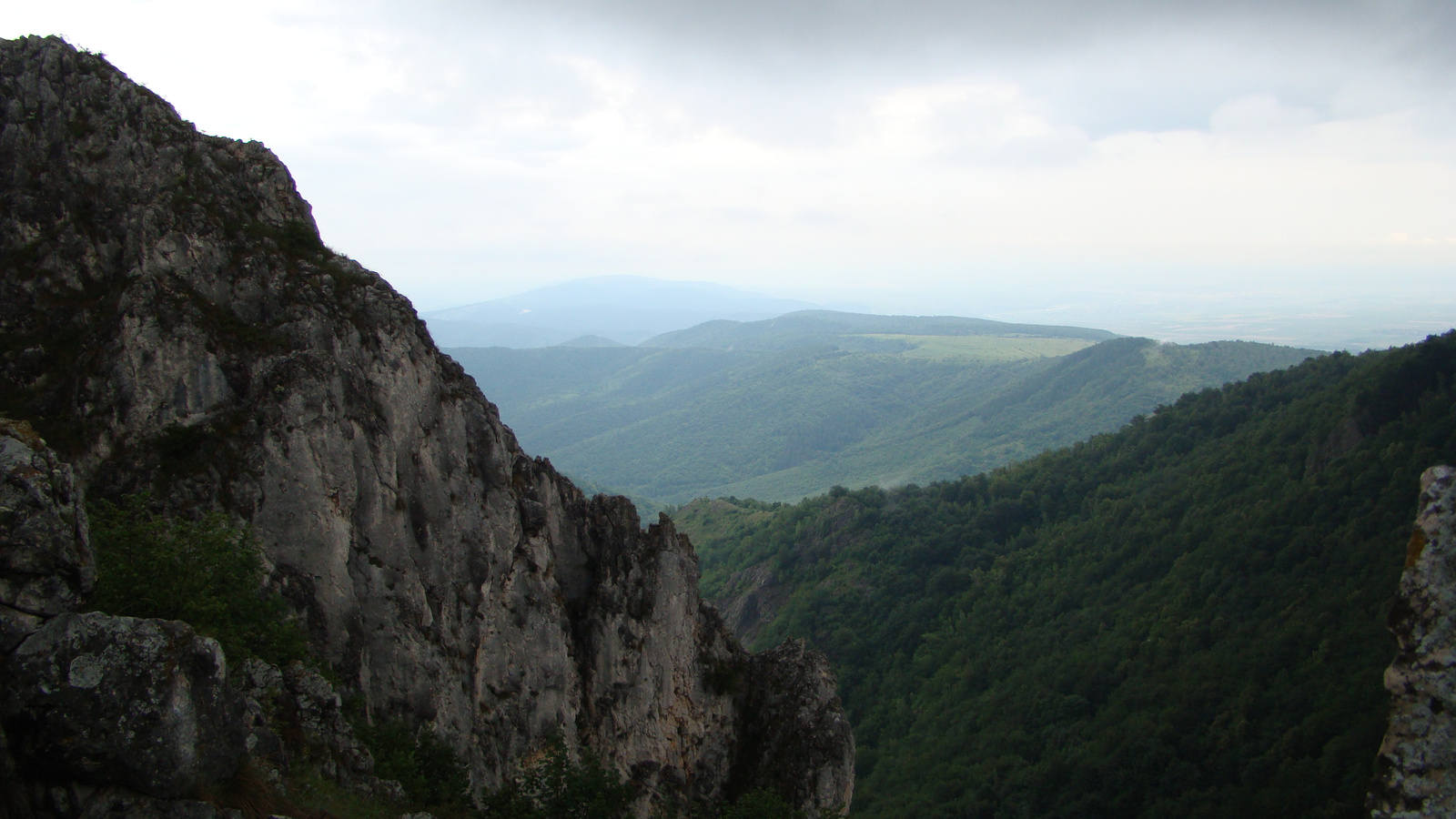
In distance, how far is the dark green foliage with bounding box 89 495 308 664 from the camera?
37.3ft

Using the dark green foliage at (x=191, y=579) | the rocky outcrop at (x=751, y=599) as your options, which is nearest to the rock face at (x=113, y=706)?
the dark green foliage at (x=191, y=579)

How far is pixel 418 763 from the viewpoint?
53.0ft

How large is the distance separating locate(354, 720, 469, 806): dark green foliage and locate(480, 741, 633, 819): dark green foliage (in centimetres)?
89

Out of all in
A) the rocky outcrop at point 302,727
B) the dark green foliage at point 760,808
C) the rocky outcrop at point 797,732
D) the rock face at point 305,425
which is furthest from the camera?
the rocky outcrop at point 797,732

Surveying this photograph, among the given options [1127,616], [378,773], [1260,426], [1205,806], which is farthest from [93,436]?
[1260,426]

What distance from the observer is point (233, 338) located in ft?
56.4

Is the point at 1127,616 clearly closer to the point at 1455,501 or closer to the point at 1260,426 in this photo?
the point at 1260,426

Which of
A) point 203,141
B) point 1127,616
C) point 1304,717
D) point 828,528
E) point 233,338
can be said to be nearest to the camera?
point 233,338

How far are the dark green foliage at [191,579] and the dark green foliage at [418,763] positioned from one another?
2509mm

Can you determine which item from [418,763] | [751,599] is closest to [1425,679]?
[418,763]

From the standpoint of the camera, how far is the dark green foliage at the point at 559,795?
645 inches

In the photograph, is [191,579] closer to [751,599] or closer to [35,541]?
[35,541]

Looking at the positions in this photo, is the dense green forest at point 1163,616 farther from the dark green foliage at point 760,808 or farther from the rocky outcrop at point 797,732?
the dark green foliage at point 760,808

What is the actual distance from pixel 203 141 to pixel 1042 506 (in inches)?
3044
